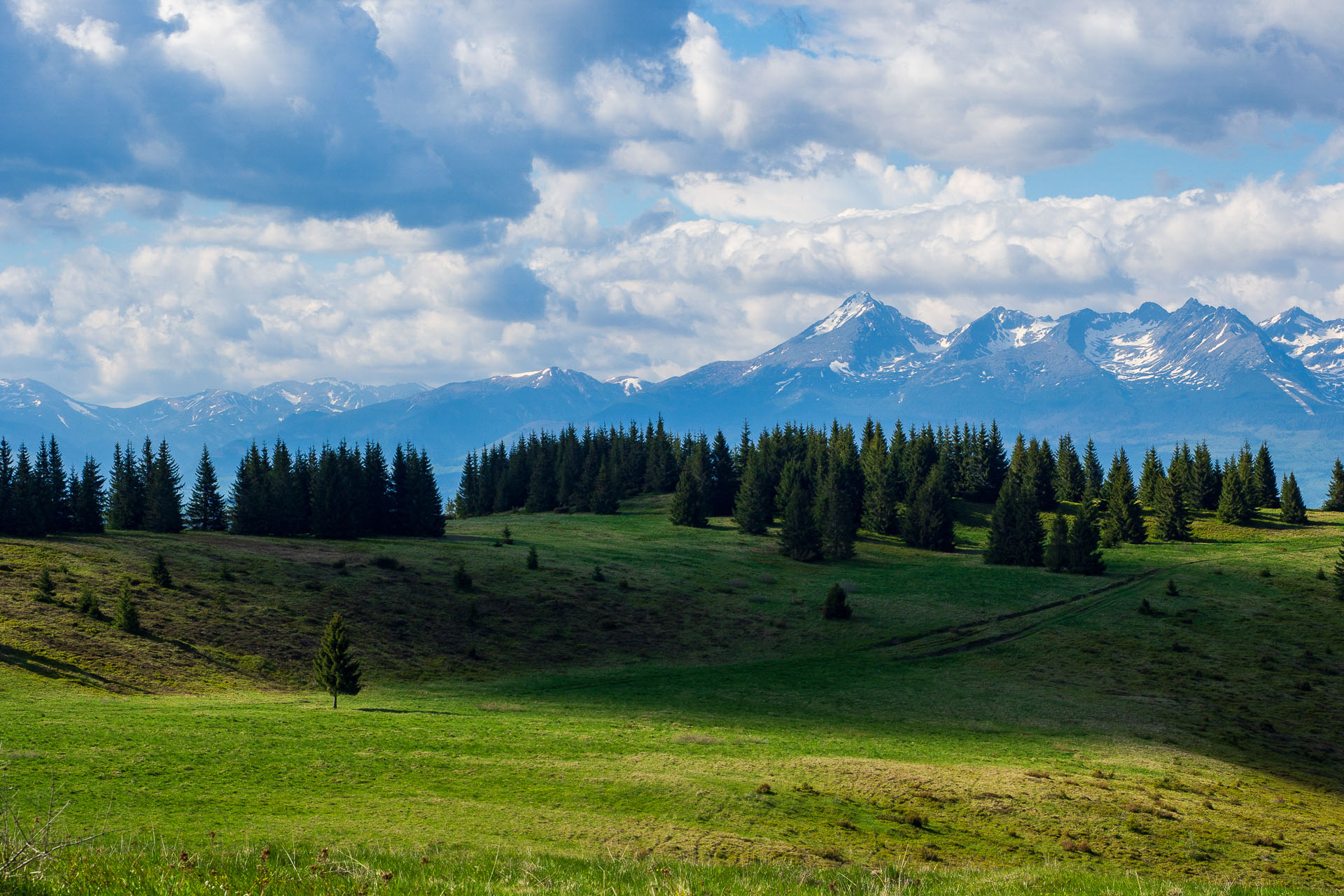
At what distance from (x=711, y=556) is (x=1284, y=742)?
6502 centimetres

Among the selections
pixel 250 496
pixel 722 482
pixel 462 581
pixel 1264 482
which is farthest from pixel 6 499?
pixel 1264 482

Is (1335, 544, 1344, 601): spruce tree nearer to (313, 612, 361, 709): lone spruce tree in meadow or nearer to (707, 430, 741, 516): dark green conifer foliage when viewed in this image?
(313, 612, 361, 709): lone spruce tree in meadow

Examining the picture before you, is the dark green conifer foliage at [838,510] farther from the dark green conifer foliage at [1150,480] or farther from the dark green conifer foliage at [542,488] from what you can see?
the dark green conifer foliage at [542,488]

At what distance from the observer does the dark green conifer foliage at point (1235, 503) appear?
13512 cm

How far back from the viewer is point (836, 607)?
259 feet

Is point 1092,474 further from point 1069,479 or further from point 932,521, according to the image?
point 932,521

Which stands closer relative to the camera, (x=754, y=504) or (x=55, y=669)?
(x=55, y=669)

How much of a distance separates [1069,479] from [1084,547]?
63696 millimetres

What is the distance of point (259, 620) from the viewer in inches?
2378

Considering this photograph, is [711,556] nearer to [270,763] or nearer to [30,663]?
[30,663]

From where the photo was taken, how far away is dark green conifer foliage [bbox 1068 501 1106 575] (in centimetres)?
9994

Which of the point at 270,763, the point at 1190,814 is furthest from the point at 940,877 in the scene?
the point at 270,763

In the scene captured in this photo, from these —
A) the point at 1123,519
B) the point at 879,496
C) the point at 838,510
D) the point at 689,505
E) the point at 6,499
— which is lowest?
the point at 1123,519

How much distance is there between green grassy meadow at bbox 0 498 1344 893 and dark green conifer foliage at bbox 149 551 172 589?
0.90 metres
